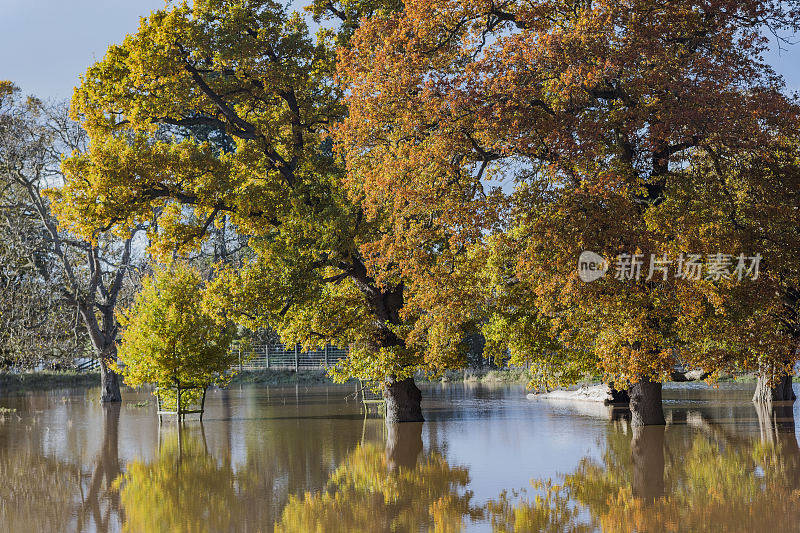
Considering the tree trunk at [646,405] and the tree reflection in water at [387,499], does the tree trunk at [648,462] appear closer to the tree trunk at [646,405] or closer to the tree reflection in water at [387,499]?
the tree trunk at [646,405]

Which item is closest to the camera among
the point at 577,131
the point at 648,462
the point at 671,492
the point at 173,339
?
the point at 671,492

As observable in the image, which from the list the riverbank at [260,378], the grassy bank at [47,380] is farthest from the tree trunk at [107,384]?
the riverbank at [260,378]

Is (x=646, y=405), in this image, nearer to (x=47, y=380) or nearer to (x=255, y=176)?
(x=255, y=176)

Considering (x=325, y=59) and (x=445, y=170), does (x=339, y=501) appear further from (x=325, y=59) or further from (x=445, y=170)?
(x=325, y=59)

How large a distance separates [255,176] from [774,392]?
56.8ft

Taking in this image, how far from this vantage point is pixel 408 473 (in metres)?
12.4

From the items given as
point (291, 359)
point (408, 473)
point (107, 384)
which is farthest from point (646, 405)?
point (291, 359)

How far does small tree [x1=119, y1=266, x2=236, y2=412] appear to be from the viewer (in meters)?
21.6

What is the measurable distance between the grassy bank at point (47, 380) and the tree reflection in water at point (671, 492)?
102ft

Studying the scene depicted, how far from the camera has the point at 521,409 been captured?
24.0m

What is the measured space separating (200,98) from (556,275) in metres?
10.1

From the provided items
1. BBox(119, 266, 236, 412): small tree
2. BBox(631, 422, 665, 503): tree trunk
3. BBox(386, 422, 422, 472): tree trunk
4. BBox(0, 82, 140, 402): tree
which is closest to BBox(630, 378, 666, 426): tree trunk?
BBox(631, 422, 665, 503): tree trunk

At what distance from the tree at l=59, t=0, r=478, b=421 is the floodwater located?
279 cm

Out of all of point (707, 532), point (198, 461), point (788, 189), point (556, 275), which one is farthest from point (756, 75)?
point (198, 461)
